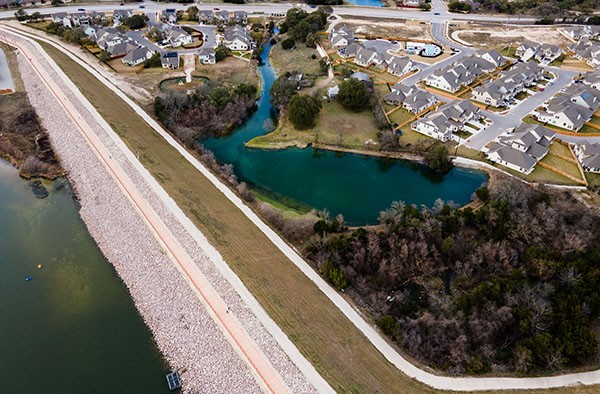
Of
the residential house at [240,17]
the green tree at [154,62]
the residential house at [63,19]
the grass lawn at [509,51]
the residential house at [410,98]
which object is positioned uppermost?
the residential house at [63,19]

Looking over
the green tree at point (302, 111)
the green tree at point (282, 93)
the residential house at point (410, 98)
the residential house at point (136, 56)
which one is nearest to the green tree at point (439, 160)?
the residential house at point (410, 98)

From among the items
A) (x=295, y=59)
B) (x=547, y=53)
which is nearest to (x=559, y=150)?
(x=547, y=53)

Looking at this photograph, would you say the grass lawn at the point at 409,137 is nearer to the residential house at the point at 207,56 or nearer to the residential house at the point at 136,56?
the residential house at the point at 207,56

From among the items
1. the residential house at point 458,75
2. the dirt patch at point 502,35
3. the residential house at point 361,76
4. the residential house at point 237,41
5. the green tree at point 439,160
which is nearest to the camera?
the green tree at point 439,160

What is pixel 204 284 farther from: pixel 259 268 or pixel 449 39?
pixel 449 39

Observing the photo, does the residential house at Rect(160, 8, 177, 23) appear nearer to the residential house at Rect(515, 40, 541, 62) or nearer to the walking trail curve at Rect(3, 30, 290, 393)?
the walking trail curve at Rect(3, 30, 290, 393)

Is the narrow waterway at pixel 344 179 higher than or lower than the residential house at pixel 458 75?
lower

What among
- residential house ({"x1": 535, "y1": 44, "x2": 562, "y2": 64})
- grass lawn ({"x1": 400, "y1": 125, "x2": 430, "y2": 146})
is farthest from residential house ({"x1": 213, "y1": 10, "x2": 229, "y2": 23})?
residential house ({"x1": 535, "y1": 44, "x2": 562, "y2": 64})

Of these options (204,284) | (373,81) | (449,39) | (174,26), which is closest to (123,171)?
(204,284)
